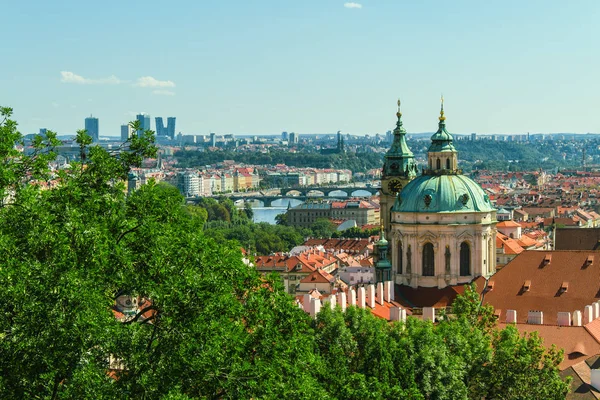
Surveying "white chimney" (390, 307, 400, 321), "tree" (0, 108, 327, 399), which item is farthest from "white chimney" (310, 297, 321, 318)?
"tree" (0, 108, 327, 399)

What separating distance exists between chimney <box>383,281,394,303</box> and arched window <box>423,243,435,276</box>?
163 centimetres

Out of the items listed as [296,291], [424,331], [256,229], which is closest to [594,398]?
[424,331]

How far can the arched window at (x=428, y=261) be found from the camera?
178 feet

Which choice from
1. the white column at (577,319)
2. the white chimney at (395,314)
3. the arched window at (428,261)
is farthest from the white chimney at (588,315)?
the arched window at (428,261)

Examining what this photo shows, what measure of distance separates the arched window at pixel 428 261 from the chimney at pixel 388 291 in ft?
5.34

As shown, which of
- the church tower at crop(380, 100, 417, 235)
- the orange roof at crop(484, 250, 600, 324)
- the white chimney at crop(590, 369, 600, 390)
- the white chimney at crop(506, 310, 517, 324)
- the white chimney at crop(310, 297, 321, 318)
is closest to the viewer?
the white chimney at crop(590, 369, 600, 390)

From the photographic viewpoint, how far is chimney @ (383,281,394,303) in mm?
52781

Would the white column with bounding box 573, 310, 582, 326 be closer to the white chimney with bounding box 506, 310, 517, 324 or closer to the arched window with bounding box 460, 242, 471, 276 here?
the white chimney with bounding box 506, 310, 517, 324

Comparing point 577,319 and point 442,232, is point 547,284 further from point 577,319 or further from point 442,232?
point 577,319

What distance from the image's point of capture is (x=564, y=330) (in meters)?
42.4

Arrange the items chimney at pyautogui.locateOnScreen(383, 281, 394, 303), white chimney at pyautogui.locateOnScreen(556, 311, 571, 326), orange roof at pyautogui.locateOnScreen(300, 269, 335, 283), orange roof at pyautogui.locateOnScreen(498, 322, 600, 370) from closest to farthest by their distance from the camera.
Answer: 1. orange roof at pyautogui.locateOnScreen(498, 322, 600, 370)
2. white chimney at pyautogui.locateOnScreen(556, 311, 571, 326)
3. chimney at pyautogui.locateOnScreen(383, 281, 394, 303)
4. orange roof at pyautogui.locateOnScreen(300, 269, 335, 283)

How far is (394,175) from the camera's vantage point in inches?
2645

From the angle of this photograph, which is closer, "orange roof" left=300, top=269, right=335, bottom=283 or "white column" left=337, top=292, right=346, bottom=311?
"white column" left=337, top=292, right=346, bottom=311

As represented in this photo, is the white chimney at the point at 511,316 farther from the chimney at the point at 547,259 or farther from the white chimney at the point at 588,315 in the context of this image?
the chimney at the point at 547,259
